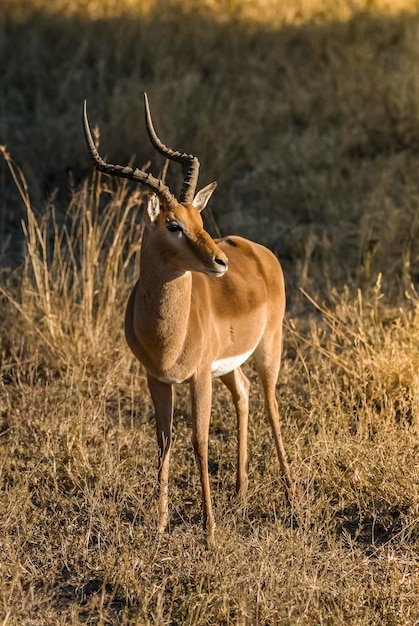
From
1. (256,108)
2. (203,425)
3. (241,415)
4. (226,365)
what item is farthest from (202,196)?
(256,108)

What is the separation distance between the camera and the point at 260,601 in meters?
4.38

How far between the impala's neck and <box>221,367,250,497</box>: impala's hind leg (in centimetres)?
103

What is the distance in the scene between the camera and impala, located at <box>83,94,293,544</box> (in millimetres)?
4699

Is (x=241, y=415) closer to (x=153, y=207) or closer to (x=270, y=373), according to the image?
(x=270, y=373)

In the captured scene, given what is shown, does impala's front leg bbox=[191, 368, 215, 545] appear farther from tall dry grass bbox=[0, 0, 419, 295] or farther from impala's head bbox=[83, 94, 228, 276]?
tall dry grass bbox=[0, 0, 419, 295]

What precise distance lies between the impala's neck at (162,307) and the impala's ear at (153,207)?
0.11 metres

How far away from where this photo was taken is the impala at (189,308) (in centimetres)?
470

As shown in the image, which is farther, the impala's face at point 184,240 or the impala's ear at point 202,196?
the impala's ear at point 202,196

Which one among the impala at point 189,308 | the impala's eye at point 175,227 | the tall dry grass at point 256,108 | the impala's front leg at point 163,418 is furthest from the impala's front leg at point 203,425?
the tall dry grass at point 256,108

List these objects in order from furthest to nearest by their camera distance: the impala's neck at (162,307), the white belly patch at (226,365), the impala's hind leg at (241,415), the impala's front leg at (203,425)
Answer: the impala's hind leg at (241,415), the white belly patch at (226,365), the impala's front leg at (203,425), the impala's neck at (162,307)

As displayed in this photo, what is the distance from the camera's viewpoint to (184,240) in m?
4.66

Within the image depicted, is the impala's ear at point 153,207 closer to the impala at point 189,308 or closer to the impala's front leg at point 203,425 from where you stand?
the impala at point 189,308

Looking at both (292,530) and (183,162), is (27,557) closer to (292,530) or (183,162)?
(292,530)

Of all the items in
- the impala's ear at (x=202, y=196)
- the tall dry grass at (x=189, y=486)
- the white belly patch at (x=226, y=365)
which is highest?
the impala's ear at (x=202, y=196)
